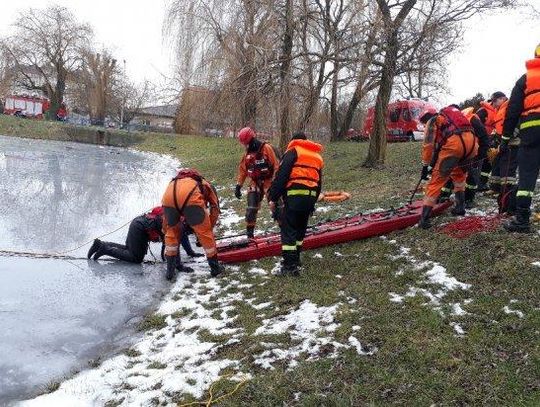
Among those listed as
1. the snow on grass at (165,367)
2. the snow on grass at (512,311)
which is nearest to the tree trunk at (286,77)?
the snow on grass at (165,367)

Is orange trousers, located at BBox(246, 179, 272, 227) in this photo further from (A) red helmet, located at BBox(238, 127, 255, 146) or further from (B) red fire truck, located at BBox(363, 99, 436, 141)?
(B) red fire truck, located at BBox(363, 99, 436, 141)

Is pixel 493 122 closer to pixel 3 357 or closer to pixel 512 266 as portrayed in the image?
pixel 512 266

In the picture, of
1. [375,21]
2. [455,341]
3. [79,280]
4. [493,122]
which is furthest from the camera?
[375,21]

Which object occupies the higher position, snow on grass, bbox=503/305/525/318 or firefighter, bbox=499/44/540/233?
firefighter, bbox=499/44/540/233

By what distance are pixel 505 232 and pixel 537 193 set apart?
101 inches

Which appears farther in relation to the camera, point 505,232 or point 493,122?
point 493,122

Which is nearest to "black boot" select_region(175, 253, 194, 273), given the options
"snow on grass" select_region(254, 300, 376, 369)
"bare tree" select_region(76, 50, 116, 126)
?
"snow on grass" select_region(254, 300, 376, 369)

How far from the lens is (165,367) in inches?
172

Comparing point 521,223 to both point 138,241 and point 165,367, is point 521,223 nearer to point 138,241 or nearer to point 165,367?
point 165,367

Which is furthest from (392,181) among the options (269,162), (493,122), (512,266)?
(512,266)

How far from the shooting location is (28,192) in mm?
12320

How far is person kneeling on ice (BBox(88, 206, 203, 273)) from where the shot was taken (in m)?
7.08

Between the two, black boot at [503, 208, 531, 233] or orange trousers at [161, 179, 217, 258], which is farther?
orange trousers at [161, 179, 217, 258]

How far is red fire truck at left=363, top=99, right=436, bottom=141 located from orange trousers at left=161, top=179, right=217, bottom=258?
679 inches
